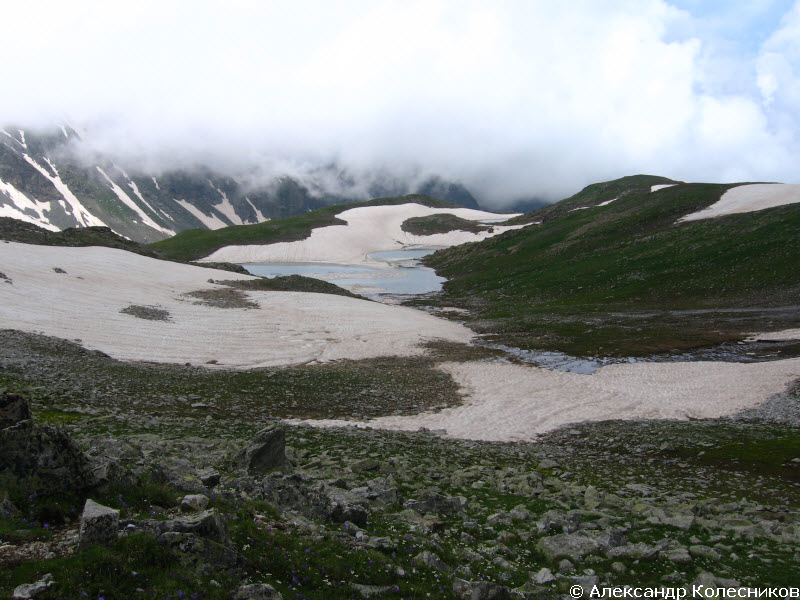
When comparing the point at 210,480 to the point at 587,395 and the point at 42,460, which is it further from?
the point at 587,395

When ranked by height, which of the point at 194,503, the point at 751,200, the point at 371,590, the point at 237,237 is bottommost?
the point at 371,590

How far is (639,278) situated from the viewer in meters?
77.9

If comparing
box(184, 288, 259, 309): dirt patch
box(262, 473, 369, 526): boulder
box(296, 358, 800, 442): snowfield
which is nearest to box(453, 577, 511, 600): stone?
box(262, 473, 369, 526): boulder

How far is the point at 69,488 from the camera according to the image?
909 cm

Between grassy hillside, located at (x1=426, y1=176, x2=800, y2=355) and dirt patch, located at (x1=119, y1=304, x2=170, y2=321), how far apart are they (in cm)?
3642

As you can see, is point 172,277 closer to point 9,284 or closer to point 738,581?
point 9,284

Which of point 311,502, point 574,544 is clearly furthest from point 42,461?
point 574,544

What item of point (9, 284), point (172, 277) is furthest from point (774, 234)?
point (9, 284)

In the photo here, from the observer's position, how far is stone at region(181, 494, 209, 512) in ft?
31.2

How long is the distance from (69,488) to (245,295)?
186 feet

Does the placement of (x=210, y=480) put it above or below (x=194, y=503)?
below

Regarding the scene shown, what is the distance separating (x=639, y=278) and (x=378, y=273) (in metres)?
66.0

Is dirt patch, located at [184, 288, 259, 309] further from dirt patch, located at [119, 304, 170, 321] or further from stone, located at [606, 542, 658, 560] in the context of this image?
stone, located at [606, 542, 658, 560]

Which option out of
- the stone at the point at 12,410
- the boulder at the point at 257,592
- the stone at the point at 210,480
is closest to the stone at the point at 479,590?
the boulder at the point at 257,592
